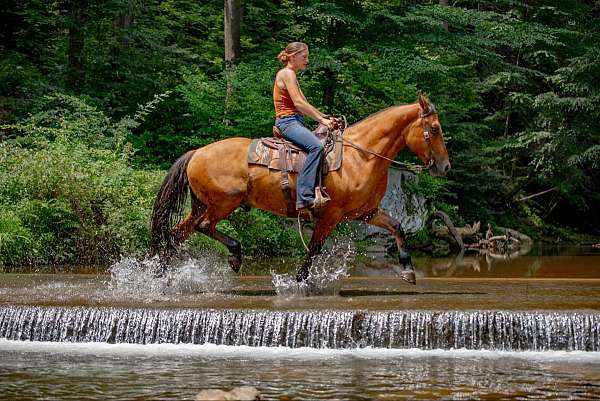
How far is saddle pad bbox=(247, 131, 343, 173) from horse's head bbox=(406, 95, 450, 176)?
0.87 metres

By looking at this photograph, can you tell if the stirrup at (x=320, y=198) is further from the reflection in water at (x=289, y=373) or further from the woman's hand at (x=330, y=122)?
the reflection in water at (x=289, y=373)

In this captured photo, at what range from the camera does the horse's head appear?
11.8 meters

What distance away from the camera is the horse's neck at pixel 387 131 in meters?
11.9

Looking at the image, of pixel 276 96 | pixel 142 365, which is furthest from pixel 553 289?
pixel 142 365

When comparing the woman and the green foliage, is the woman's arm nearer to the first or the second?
the woman

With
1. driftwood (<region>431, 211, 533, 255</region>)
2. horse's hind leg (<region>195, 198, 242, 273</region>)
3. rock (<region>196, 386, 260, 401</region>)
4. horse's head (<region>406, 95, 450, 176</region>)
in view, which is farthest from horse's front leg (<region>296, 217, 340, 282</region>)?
driftwood (<region>431, 211, 533, 255</region>)

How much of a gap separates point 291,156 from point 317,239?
3.30 feet

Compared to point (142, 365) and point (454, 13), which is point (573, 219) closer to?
point (454, 13)

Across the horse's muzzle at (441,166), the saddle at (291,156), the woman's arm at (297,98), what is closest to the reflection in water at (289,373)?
the saddle at (291,156)

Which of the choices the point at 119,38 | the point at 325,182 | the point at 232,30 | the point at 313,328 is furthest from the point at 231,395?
the point at 119,38

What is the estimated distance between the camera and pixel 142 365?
9312 millimetres

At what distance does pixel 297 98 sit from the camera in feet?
38.1

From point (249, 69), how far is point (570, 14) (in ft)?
42.9

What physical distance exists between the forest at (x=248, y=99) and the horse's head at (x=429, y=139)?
23.9 feet
